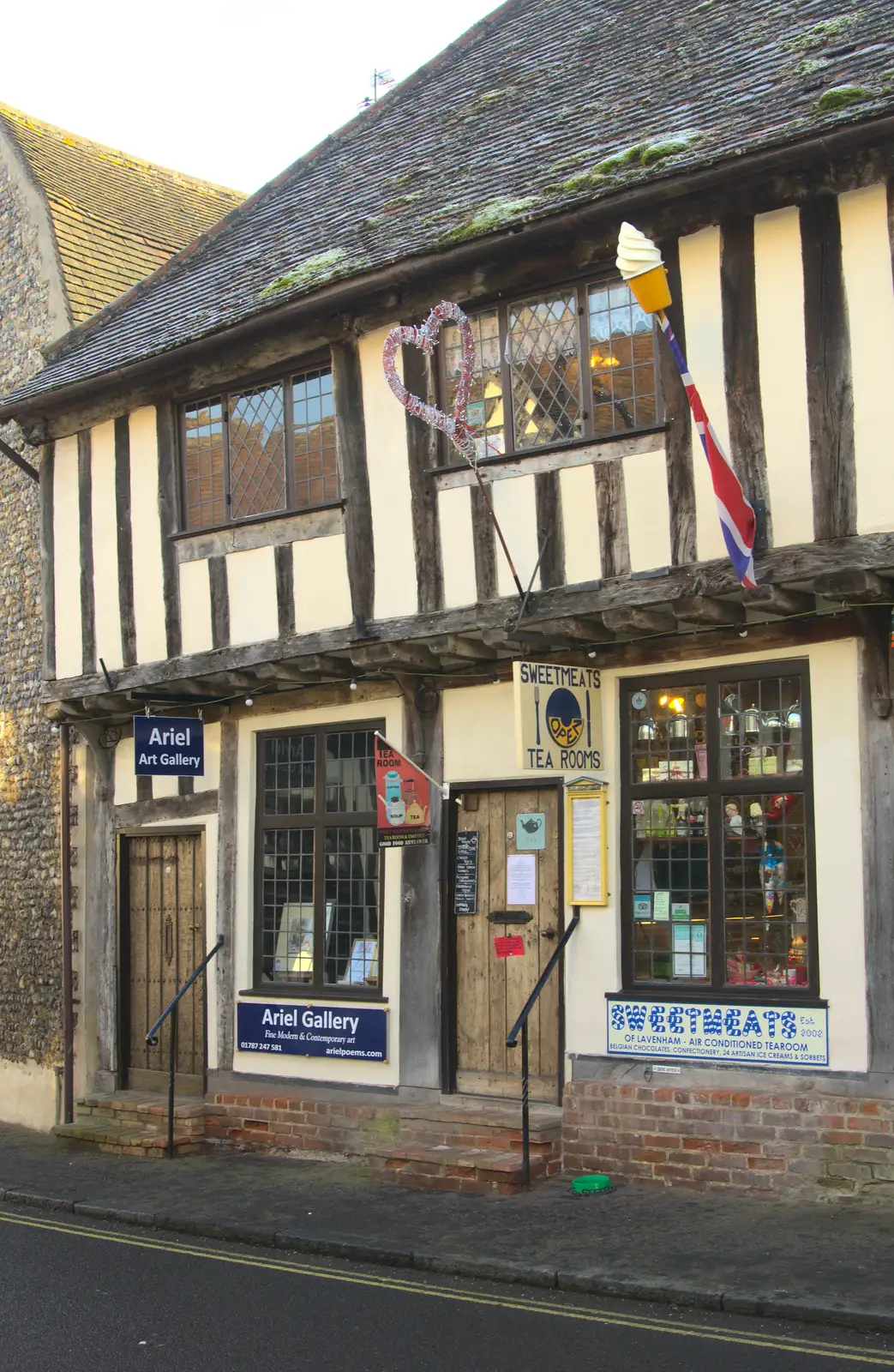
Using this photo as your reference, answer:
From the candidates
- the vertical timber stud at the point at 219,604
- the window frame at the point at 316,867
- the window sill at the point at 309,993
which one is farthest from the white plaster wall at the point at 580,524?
the window sill at the point at 309,993

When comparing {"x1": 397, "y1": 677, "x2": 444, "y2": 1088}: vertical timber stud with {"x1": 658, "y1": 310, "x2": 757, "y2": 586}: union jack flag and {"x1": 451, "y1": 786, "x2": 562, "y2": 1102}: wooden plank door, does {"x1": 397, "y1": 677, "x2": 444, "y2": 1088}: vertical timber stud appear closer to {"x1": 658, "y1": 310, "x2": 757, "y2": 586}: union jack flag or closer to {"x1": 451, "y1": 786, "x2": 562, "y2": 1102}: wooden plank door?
{"x1": 451, "y1": 786, "x2": 562, "y2": 1102}: wooden plank door

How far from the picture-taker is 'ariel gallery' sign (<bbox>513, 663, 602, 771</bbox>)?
30.6 feet

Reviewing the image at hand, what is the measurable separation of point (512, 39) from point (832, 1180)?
11.1 metres

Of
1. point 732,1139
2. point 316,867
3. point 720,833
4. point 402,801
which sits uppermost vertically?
point 402,801

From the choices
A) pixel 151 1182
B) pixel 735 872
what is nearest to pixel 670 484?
pixel 735 872

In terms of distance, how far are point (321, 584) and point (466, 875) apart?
2.43 metres

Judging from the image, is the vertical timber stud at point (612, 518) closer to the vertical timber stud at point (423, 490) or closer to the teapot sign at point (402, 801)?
the vertical timber stud at point (423, 490)

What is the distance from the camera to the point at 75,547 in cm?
1347

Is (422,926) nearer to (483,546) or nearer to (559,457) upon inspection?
(483,546)

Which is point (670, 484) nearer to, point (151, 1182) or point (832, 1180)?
point (832, 1180)

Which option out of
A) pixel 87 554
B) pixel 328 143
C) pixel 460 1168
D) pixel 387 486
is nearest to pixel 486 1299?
pixel 460 1168

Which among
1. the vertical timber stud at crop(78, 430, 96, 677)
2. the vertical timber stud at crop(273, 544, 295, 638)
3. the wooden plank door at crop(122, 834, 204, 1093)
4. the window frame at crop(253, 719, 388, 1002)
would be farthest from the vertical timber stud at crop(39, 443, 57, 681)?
the vertical timber stud at crop(273, 544, 295, 638)

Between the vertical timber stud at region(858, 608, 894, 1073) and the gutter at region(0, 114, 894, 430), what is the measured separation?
2.58m

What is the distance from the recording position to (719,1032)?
9.22 metres
